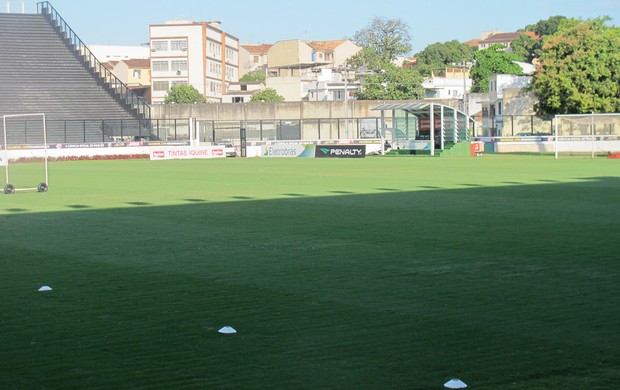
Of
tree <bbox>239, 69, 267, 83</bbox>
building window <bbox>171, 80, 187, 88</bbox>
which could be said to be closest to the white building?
tree <bbox>239, 69, 267, 83</bbox>

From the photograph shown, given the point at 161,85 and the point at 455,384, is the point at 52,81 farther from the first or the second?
the point at 455,384

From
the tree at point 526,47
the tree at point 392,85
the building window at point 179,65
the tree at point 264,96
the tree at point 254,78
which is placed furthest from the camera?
the tree at point 526,47

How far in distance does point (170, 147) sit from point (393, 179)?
28247 millimetres

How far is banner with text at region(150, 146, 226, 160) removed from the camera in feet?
177

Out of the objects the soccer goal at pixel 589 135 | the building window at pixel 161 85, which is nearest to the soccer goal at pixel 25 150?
the soccer goal at pixel 589 135

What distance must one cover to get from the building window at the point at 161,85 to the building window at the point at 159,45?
14.2 feet

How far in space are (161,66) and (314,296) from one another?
117 meters

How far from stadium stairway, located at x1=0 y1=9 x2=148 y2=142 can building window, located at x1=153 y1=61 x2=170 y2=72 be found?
5004 centimetres

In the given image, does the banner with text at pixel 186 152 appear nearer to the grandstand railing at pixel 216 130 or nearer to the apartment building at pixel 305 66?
the grandstand railing at pixel 216 130

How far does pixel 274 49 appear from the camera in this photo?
16138cm

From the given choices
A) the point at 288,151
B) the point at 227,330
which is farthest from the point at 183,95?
the point at 227,330

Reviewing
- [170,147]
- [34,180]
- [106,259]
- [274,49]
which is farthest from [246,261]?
[274,49]

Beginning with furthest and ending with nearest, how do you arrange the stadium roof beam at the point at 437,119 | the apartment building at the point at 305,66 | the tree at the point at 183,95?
the apartment building at the point at 305,66 → the tree at the point at 183,95 → the stadium roof beam at the point at 437,119

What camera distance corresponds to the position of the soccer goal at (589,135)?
162 ft
